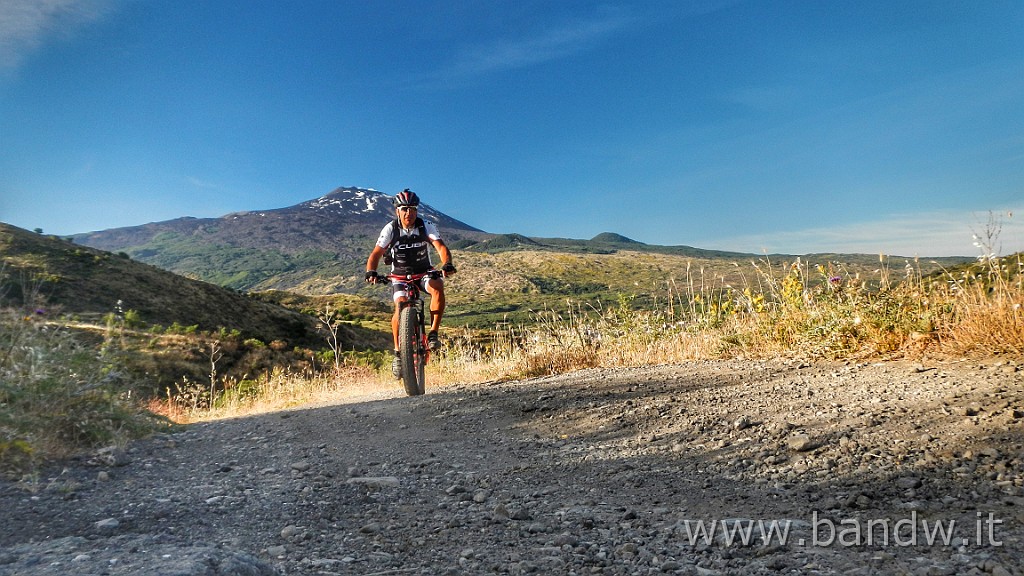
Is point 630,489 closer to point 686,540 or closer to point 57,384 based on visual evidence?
point 686,540

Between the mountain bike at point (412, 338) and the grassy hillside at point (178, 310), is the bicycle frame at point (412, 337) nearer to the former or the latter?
the mountain bike at point (412, 338)

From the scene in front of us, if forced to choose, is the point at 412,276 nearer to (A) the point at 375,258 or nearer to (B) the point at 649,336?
(A) the point at 375,258

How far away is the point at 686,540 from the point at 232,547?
6.50ft

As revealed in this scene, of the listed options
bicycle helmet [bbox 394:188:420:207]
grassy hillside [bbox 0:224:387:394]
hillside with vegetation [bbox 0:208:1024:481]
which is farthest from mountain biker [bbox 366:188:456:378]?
grassy hillside [bbox 0:224:387:394]

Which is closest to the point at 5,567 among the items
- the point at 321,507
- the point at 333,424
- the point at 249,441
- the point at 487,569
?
the point at 321,507

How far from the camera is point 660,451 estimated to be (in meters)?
4.18

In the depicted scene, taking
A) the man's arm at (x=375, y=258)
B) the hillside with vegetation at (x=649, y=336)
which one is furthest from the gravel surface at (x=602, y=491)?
the man's arm at (x=375, y=258)

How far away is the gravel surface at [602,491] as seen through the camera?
8.11ft

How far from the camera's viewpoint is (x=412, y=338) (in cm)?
821

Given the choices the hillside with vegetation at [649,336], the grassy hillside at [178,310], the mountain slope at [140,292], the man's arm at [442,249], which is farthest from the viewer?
the mountain slope at [140,292]

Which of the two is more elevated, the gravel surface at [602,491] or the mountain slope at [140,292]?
the mountain slope at [140,292]

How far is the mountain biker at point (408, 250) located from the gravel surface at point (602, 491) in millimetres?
2647

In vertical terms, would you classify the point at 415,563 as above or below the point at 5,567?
below

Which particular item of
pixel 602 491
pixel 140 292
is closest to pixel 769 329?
pixel 602 491
